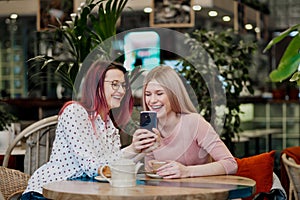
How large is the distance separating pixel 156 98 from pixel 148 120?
0.58ft

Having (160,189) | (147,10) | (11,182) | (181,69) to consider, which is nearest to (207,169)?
(160,189)

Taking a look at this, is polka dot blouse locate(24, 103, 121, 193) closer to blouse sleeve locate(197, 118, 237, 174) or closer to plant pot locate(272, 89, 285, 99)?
blouse sleeve locate(197, 118, 237, 174)

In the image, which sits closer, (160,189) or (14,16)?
(160,189)

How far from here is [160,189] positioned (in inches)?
96.1

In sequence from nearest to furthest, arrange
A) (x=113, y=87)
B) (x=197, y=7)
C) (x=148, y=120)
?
1. (x=148, y=120)
2. (x=113, y=87)
3. (x=197, y=7)

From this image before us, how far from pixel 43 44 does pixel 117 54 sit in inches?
188

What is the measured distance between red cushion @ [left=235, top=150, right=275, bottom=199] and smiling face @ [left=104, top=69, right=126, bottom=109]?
90 cm

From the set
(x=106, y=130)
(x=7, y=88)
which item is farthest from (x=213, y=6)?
(x=106, y=130)

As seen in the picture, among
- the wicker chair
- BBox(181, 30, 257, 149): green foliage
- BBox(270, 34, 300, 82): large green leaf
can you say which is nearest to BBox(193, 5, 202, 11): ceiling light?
BBox(181, 30, 257, 149): green foliage

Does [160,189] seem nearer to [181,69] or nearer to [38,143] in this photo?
[38,143]

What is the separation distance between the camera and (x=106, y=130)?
120 inches

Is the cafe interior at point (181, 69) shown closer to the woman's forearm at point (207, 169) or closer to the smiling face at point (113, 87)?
the woman's forearm at point (207, 169)

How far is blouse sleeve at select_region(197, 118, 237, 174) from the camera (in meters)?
2.91

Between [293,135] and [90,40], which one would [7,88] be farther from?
[90,40]
